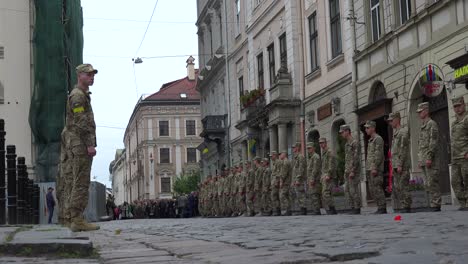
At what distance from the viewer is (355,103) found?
24.3m

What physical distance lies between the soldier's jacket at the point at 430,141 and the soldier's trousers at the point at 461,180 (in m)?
0.42

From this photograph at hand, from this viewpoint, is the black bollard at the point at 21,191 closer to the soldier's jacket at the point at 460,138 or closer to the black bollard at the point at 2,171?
the black bollard at the point at 2,171

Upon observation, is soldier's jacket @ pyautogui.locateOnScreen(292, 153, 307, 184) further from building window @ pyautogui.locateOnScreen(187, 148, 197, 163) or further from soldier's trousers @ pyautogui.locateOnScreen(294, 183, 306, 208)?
building window @ pyautogui.locateOnScreen(187, 148, 197, 163)

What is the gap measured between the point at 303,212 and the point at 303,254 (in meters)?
14.6

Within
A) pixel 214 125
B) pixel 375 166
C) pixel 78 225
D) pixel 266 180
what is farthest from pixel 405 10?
pixel 214 125

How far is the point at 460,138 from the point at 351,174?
334cm

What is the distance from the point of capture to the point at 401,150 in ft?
45.2

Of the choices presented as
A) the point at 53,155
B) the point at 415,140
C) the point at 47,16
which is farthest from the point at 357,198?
the point at 47,16

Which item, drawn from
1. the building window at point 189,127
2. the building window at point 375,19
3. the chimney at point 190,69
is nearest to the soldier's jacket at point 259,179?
the building window at point 375,19

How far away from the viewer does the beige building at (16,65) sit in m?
33.4

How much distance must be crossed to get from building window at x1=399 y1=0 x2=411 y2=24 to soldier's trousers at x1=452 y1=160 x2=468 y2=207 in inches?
333

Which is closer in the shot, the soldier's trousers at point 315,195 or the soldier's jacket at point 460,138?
the soldier's jacket at point 460,138

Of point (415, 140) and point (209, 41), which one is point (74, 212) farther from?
point (209, 41)

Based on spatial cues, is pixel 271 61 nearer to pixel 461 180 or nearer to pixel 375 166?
pixel 375 166
